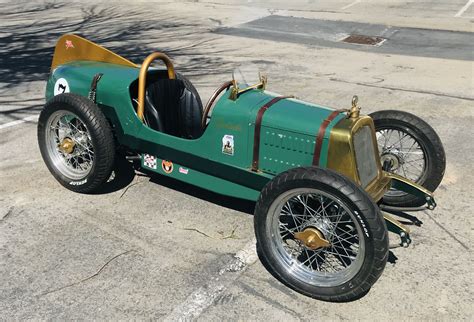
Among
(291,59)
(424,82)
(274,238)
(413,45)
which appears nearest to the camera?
(274,238)

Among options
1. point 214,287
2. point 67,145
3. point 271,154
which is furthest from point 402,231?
point 67,145

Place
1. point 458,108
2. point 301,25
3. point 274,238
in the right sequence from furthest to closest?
point 301,25, point 458,108, point 274,238

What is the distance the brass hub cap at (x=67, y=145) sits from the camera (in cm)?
464

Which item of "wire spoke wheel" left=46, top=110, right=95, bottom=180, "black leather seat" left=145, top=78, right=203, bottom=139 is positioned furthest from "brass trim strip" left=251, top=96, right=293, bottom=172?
"wire spoke wheel" left=46, top=110, right=95, bottom=180

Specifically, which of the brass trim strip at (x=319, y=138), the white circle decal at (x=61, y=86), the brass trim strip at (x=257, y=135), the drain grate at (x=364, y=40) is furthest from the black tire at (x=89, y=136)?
the drain grate at (x=364, y=40)

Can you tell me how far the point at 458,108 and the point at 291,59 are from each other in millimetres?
4161

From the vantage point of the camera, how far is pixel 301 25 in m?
14.6

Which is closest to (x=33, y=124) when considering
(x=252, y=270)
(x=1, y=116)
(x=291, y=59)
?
(x=1, y=116)

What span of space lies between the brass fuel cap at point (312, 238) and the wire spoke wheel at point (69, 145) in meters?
2.25

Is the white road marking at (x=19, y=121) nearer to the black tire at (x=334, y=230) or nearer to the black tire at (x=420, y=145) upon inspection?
the black tire at (x=334, y=230)

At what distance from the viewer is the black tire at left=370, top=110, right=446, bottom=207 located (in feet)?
13.9

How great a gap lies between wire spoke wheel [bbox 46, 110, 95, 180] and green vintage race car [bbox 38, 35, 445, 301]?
0.01 m

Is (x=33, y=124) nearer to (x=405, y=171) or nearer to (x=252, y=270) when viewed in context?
(x=252, y=270)

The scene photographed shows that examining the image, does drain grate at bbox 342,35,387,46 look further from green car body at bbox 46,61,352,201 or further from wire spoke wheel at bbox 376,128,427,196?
green car body at bbox 46,61,352,201
